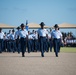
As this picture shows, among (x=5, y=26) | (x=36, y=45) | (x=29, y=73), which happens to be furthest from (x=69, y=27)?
(x=29, y=73)

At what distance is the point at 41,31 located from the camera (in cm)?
1941

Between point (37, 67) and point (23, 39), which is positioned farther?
point (23, 39)

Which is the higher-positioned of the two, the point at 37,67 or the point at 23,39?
the point at 23,39

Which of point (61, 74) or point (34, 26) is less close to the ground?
point (34, 26)

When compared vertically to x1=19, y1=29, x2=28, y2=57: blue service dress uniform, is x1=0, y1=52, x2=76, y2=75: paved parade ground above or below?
below

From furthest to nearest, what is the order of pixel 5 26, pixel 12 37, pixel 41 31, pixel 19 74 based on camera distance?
pixel 5 26 → pixel 12 37 → pixel 41 31 → pixel 19 74

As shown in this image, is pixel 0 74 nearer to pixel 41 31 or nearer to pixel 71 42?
pixel 41 31

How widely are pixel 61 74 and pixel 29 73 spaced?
0.94 meters

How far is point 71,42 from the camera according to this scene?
152 feet

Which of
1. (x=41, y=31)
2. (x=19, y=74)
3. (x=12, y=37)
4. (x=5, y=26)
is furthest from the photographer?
(x=5, y=26)

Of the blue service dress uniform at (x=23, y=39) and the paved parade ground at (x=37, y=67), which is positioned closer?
the paved parade ground at (x=37, y=67)

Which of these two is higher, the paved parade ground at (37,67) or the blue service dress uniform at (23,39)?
the blue service dress uniform at (23,39)

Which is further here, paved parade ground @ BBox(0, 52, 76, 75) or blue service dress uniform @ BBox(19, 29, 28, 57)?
blue service dress uniform @ BBox(19, 29, 28, 57)

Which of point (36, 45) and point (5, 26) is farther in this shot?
point (5, 26)
